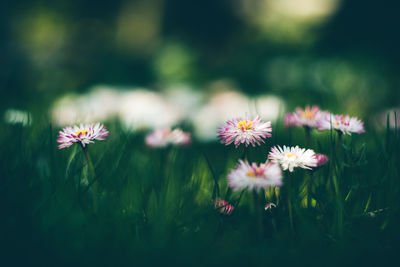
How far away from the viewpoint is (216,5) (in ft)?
15.3

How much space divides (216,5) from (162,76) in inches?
84.8

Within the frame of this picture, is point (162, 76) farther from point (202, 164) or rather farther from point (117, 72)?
point (202, 164)

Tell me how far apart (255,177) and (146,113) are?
120cm

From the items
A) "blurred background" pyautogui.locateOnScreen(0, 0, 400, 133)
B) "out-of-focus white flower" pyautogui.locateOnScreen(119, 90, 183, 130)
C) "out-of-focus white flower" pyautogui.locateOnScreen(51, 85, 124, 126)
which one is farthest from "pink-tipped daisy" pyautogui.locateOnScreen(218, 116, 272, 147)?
"out-of-focus white flower" pyautogui.locateOnScreen(51, 85, 124, 126)

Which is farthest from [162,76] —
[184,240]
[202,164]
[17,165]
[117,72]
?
[184,240]

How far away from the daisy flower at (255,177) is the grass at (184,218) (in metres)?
0.10

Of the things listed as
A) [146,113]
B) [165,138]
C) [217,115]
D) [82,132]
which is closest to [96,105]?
[146,113]

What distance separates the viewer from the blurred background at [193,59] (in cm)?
187

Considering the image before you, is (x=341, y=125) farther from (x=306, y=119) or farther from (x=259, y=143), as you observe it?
(x=259, y=143)

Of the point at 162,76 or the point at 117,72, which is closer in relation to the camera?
the point at 162,76

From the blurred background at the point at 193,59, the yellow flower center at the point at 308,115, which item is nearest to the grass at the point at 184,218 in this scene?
the yellow flower center at the point at 308,115

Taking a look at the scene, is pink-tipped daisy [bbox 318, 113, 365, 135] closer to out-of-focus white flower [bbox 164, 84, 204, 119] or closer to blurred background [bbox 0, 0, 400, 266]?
blurred background [bbox 0, 0, 400, 266]

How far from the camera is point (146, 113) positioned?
1774 millimetres

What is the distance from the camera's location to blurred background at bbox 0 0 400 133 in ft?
6.14
